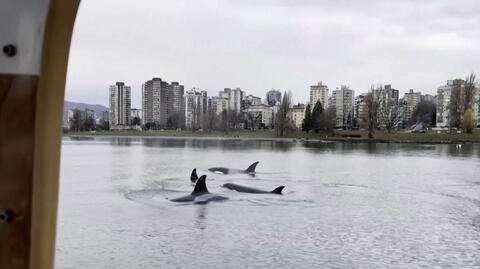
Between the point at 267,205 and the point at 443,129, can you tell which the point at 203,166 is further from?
the point at 443,129

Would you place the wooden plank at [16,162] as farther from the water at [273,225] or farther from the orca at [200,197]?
the orca at [200,197]

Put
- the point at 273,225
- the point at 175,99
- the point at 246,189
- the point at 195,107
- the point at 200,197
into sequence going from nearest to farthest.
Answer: the point at 273,225
the point at 200,197
the point at 246,189
the point at 195,107
the point at 175,99

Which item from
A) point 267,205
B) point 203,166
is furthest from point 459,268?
point 203,166

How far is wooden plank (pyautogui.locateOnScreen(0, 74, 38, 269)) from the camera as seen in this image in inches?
60.6

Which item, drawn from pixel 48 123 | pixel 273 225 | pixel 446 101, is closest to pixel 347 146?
pixel 273 225

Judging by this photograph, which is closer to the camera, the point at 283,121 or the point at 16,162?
the point at 16,162

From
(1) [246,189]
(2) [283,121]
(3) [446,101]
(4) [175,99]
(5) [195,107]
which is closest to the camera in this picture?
(1) [246,189]

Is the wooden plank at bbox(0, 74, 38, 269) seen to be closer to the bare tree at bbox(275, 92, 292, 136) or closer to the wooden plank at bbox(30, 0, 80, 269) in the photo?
the wooden plank at bbox(30, 0, 80, 269)

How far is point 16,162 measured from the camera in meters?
1.57

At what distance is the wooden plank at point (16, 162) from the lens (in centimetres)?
154

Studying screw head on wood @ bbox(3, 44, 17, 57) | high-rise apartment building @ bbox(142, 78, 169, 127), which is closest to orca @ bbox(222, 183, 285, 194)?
screw head on wood @ bbox(3, 44, 17, 57)

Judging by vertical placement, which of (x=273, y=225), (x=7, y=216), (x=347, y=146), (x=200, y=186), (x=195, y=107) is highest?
(x=195, y=107)

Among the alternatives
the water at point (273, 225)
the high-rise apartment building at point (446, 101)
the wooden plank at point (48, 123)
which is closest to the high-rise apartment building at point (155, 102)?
the high-rise apartment building at point (446, 101)

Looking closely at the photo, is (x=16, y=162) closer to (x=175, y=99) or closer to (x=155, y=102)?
(x=175, y=99)
